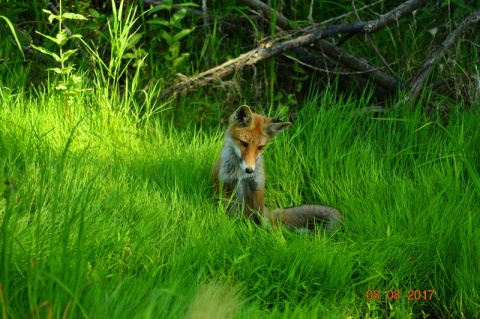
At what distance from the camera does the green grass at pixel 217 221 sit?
3479 millimetres

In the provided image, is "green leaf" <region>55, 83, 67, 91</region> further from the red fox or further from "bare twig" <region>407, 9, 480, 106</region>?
"bare twig" <region>407, 9, 480, 106</region>

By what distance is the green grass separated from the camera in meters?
3.48

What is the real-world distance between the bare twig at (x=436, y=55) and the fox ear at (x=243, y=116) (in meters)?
1.81

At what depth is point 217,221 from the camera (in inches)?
197

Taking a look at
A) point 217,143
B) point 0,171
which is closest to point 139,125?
point 217,143

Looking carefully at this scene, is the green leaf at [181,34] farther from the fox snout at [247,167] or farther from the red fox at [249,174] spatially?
the fox snout at [247,167]

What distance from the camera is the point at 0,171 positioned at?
15.7ft

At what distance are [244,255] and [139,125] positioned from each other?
2.49 meters

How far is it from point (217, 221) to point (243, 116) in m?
0.91

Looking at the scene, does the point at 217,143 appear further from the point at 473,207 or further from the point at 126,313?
the point at 126,313
